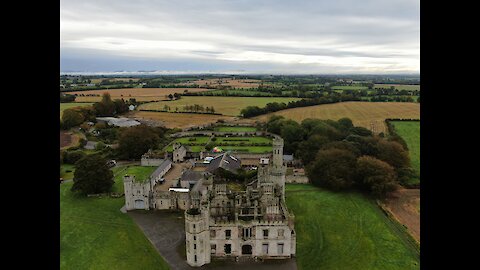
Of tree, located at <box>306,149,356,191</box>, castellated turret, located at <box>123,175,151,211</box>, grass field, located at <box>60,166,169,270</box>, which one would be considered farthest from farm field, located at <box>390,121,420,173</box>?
grass field, located at <box>60,166,169,270</box>

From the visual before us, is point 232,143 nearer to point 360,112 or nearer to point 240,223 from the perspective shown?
point 240,223

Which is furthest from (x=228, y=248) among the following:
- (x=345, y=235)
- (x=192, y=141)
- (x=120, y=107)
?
(x=120, y=107)

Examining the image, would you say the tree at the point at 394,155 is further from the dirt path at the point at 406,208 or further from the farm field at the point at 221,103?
the farm field at the point at 221,103

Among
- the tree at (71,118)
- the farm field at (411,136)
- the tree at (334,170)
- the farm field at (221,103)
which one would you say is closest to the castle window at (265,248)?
the tree at (334,170)

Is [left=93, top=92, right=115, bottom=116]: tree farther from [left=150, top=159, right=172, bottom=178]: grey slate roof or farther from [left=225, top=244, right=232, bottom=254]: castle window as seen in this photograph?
[left=225, top=244, right=232, bottom=254]: castle window

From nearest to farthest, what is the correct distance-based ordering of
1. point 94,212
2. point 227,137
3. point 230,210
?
1. point 230,210
2. point 94,212
3. point 227,137
